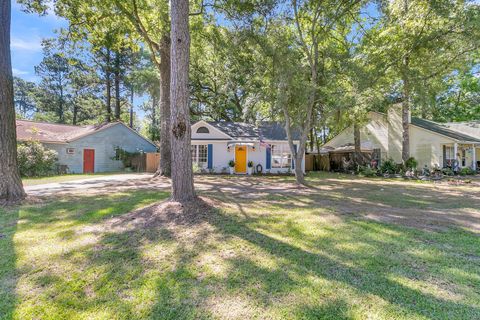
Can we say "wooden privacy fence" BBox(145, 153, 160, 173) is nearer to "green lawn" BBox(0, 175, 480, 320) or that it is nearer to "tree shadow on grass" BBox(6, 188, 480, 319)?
"green lawn" BBox(0, 175, 480, 320)

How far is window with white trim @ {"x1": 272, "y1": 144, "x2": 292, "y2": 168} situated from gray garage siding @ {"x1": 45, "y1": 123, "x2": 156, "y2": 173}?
1276 centimetres

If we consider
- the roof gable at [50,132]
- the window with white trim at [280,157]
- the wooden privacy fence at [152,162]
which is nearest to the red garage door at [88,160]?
the roof gable at [50,132]

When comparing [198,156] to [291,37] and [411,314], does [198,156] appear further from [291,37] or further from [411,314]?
[411,314]

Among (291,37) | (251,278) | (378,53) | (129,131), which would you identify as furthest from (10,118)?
(129,131)

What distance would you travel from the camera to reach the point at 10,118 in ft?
22.6

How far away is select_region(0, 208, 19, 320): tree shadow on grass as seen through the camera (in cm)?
254

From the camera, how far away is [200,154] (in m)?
18.3

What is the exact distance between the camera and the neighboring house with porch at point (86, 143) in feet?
61.1

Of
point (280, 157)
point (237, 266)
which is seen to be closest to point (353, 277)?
point (237, 266)

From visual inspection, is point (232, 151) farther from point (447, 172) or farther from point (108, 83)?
point (108, 83)

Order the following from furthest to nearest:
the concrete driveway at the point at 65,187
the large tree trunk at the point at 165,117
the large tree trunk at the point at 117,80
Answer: the large tree trunk at the point at 117,80
the large tree trunk at the point at 165,117
the concrete driveway at the point at 65,187

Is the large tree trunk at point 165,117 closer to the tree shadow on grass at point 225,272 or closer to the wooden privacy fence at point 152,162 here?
the wooden privacy fence at point 152,162

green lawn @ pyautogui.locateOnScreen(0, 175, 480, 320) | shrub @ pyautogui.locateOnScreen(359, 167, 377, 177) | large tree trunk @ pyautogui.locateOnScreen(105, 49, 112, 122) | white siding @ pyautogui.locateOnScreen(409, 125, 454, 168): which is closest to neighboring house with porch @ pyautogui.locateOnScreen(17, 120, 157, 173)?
large tree trunk @ pyautogui.locateOnScreen(105, 49, 112, 122)

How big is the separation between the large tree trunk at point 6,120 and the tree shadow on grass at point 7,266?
1520 mm
